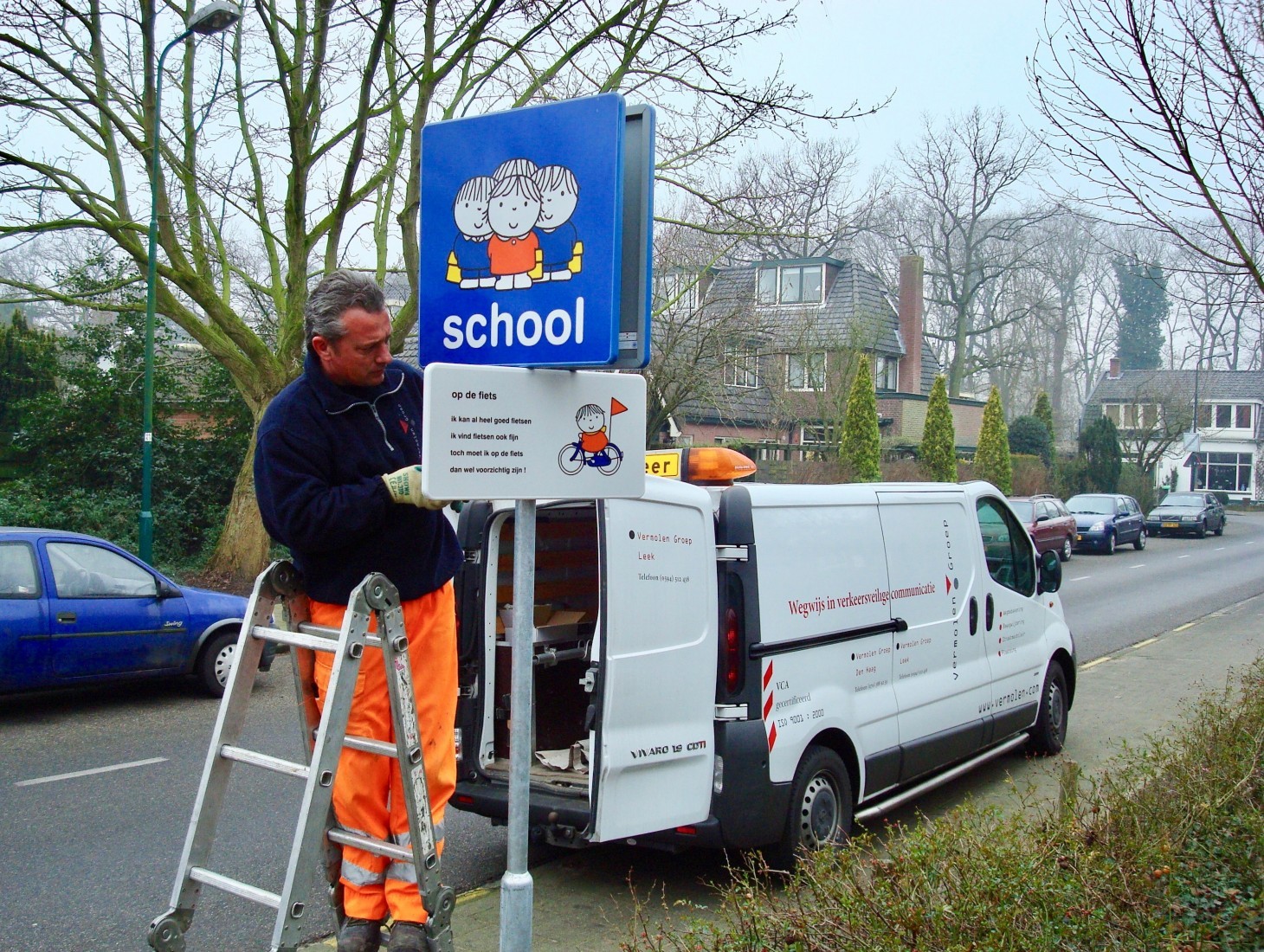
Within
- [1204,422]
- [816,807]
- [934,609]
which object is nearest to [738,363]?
[934,609]

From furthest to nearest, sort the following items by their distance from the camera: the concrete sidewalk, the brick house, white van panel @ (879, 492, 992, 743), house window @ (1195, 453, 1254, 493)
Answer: house window @ (1195, 453, 1254, 493)
the brick house
white van panel @ (879, 492, 992, 743)
the concrete sidewalk

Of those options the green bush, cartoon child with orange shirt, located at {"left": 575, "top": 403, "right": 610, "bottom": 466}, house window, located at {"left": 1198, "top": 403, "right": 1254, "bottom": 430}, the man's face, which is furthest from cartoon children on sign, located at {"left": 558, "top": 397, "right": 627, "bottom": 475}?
house window, located at {"left": 1198, "top": 403, "right": 1254, "bottom": 430}

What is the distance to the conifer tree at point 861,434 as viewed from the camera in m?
29.7

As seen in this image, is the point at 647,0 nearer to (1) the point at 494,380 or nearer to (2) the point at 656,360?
(2) the point at 656,360

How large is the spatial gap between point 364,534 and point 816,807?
2990 mm

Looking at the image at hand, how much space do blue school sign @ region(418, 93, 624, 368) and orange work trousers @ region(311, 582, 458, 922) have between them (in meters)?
0.85

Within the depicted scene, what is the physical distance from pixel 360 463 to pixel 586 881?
299 cm

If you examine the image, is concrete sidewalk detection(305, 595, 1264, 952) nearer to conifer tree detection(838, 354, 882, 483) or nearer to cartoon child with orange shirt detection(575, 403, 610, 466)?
cartoon child with orange shirt detection(575, 403, 610, 466)

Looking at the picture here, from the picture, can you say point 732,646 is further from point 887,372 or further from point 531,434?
point 887,372

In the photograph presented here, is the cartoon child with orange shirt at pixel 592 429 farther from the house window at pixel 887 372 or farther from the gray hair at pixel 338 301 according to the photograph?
the house window at pixel 887 372

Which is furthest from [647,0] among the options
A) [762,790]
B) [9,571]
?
[762,790]

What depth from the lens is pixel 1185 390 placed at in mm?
55688

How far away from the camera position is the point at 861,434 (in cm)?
2991

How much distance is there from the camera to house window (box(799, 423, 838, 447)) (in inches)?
1235
